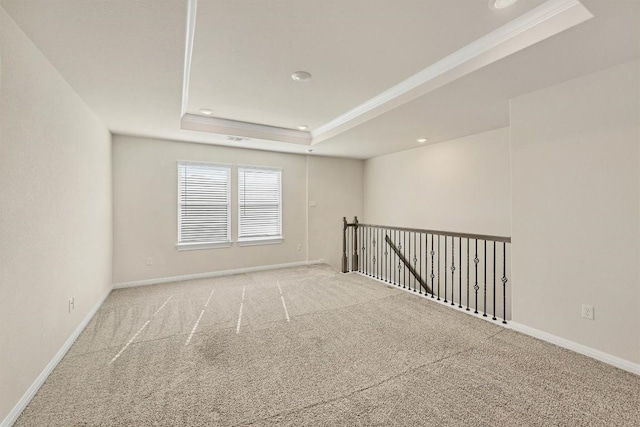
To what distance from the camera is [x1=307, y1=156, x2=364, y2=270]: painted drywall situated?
6.50m

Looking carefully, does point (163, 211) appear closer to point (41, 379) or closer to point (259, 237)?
point (259, 237)

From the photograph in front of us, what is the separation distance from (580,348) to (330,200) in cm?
490

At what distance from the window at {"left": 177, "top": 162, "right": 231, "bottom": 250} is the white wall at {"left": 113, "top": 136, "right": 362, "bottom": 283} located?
11 cm

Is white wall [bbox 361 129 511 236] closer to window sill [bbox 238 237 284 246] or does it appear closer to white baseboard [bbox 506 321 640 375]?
white baseboard [bbox 506 321 640 375]

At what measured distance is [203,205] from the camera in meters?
5.33

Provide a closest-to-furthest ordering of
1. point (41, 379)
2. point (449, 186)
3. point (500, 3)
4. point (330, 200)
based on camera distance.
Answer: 1. point (500, 3)
2. point (41, 379)
3. point (449, 186)
4. point (330, 200)

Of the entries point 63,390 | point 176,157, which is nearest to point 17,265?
point 63,390

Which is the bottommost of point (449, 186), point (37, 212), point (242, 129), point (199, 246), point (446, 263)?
point (446, 263)

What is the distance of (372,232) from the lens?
22.9ft

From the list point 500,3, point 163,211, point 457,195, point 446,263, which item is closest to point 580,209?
point 500,3

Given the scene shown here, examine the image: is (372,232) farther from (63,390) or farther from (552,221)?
(63,390)

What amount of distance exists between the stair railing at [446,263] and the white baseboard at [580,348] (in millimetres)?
203

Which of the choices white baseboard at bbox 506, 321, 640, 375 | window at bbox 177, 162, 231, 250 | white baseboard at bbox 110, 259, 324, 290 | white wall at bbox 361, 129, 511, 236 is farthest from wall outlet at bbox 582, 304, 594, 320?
window at bbox 177, 162, 231, 250

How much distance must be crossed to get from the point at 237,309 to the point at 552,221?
3603 millimetres
